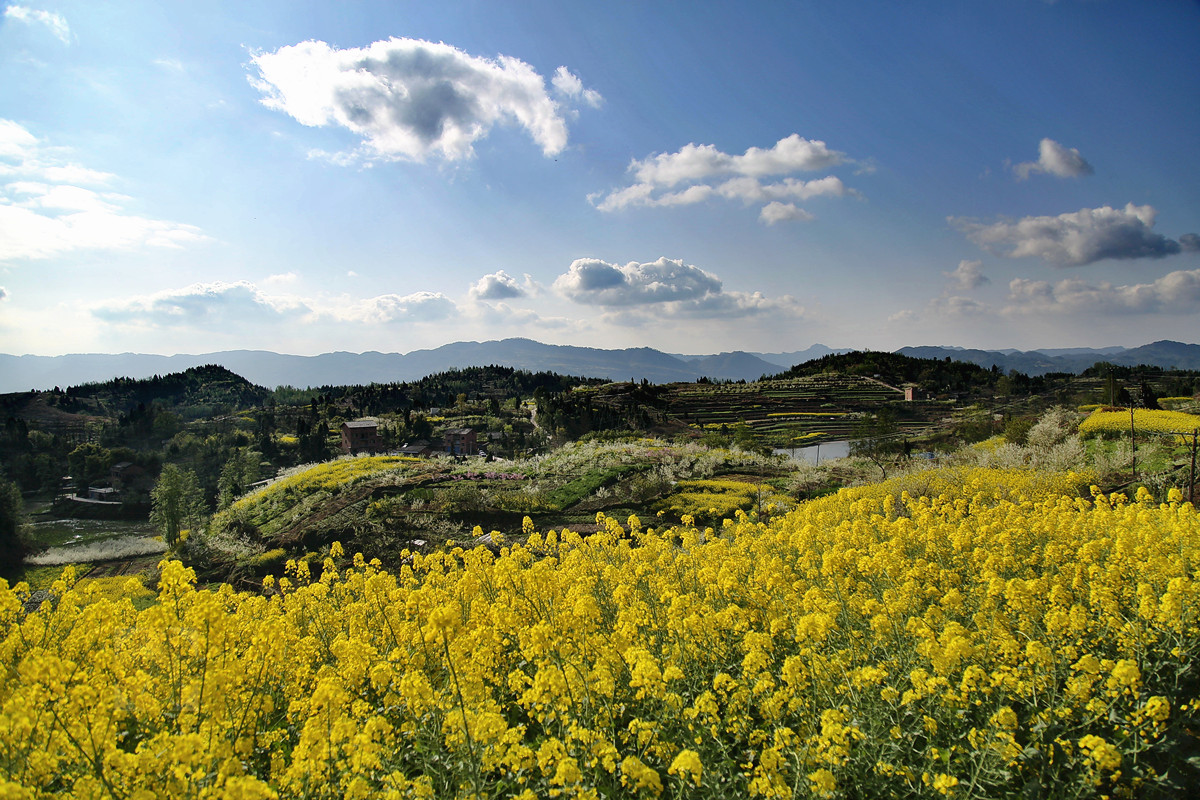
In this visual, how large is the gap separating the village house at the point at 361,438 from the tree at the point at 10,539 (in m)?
26.2

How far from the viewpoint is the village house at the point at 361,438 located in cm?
5253

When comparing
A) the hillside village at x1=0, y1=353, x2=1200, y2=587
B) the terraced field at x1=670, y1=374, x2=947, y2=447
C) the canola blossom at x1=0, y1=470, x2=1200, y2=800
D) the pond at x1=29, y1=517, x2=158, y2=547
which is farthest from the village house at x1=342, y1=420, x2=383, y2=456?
the canola blossom at x1=0, y1=470, x2=1200, y2=800

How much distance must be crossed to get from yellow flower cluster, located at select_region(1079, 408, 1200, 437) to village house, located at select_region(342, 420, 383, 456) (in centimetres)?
5220

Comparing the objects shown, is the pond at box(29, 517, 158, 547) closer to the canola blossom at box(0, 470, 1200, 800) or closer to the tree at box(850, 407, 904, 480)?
the canola blossom at box(0, 470, 1200, 800)

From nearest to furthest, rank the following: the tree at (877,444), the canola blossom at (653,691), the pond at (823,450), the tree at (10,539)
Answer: the canola blossom at (653,691) → the tree at (10,539) → the tree at (877,444) → the pond at (823,450)

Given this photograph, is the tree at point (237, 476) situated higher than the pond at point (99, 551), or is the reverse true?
the tree at point (237, 476)

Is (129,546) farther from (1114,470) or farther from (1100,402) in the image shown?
(1100,402)

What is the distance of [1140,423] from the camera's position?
24.1 meters

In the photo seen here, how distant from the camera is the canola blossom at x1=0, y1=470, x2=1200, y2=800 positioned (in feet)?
10.2

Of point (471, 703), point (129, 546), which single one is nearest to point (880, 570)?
point (471, 703)

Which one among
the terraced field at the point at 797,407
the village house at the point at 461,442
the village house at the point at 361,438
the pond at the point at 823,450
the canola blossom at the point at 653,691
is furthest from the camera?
the village house at the point at 361,438

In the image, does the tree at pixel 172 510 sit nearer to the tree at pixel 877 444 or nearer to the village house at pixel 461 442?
the village house at pixel 461 442

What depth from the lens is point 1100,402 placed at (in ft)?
131

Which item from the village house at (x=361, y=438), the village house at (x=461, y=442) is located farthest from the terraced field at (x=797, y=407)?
the village house at (x=361, y=438)
